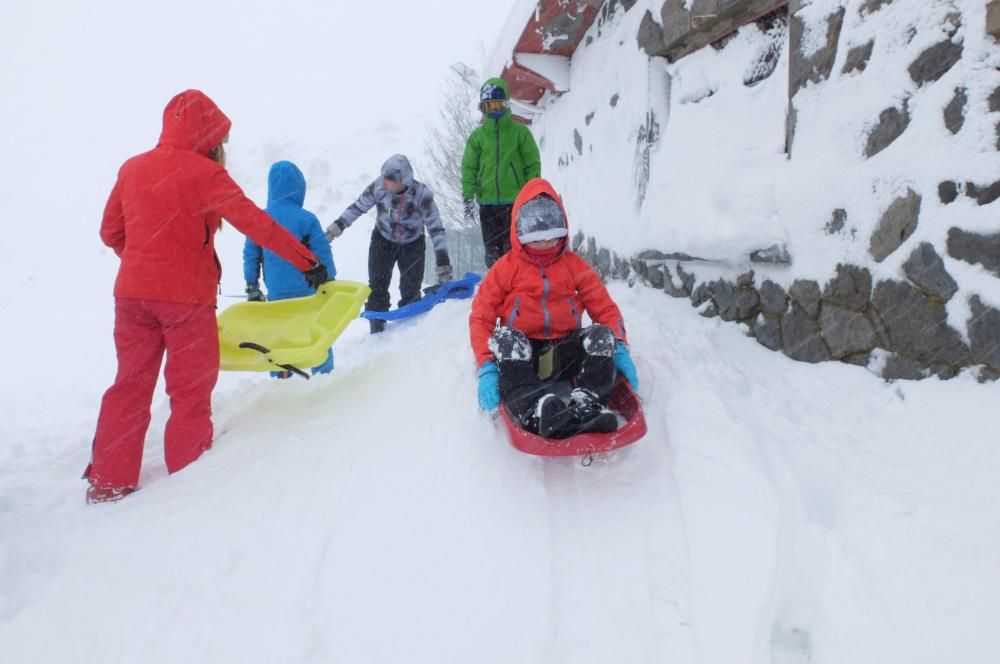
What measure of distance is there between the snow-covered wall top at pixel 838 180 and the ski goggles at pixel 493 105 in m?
1.18

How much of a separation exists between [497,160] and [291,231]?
1.89 meters

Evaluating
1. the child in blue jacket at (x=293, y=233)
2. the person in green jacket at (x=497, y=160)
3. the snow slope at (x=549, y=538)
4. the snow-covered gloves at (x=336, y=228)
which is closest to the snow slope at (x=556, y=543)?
the snow slope at (x=549, y=538)

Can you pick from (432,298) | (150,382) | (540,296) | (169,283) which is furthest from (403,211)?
(150,382)

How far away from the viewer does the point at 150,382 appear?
2.60 meters

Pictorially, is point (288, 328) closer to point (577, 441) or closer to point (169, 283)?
point (169, 283)

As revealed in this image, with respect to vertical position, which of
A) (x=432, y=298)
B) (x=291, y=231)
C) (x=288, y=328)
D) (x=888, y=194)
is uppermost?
(x=888, y=194)

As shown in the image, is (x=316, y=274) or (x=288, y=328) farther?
(x=288, y=328)

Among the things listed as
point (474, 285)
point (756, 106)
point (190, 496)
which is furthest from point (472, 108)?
point (190, 496)

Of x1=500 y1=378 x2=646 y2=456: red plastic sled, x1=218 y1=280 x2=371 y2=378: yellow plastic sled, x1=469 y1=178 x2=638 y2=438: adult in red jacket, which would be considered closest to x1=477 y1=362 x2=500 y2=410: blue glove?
x1=469 y1=178 x2=638 y2=438: adult in red jacket

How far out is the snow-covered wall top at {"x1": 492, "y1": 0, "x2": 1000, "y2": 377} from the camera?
206 cm

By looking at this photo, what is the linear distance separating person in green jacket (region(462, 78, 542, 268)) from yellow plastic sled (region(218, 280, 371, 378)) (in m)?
1.93

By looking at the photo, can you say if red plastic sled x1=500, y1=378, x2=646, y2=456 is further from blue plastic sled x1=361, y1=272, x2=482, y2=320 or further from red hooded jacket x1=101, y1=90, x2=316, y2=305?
blue plastic sled x1=361, y1=272, x2=482, y2=320

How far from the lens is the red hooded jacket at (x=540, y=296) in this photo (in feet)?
9.59

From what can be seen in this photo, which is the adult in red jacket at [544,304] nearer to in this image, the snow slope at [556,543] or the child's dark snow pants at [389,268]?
the snow slope at [556,543]
